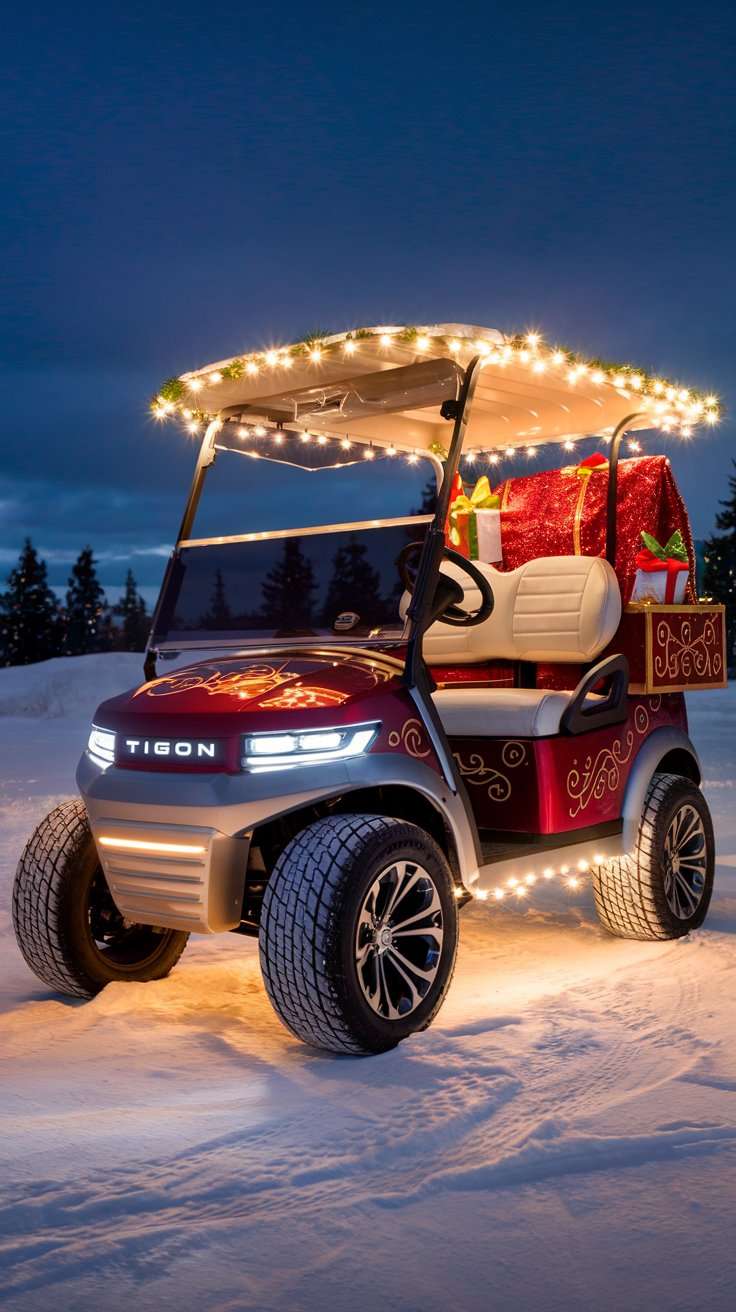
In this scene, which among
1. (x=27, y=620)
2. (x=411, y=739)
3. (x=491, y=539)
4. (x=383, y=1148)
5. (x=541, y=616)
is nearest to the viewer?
(x=383, y=1148)

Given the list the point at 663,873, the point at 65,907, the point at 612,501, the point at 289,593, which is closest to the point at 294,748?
the point at 289,593

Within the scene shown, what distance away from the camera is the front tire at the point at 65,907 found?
474 centimetres

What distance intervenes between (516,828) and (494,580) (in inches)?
60.4

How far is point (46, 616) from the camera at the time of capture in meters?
58.3

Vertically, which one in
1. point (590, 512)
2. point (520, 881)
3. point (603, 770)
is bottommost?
point (520, 881)

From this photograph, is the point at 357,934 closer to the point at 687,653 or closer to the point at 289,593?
the point at 289,593

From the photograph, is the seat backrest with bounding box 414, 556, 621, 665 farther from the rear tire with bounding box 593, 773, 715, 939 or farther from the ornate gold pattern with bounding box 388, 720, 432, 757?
the ornate gold pattern with bounding box 388, 720, 432, 757

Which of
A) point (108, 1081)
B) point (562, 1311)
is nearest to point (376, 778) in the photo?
point (108, 1081)

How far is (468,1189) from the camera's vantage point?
312 cm

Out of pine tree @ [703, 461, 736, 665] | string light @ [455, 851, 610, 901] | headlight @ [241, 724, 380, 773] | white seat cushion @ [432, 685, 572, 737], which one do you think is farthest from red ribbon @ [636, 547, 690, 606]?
pine tree @ [703, 461, 736, 665]

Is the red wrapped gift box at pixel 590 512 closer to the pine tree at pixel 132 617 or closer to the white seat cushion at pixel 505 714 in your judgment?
the white seat cushion at pixel 505 714

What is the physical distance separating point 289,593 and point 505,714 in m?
0.98

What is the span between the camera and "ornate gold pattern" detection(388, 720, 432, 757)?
436 centimetres

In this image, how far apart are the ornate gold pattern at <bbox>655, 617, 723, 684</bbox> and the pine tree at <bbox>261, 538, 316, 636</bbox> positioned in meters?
1.78
